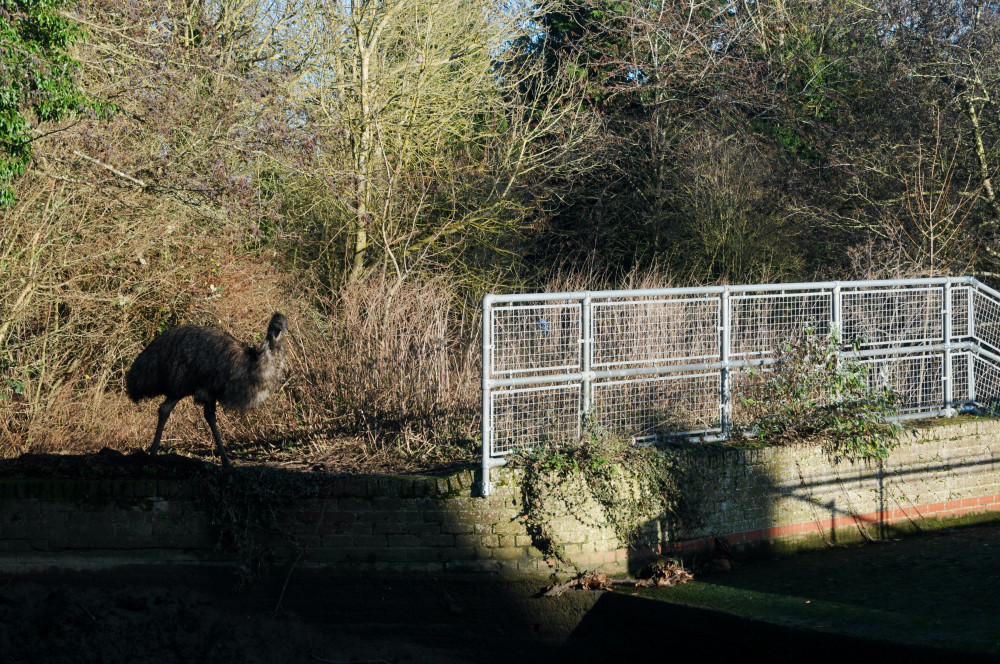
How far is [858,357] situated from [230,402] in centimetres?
619

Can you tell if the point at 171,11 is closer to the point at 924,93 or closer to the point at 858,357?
the point at 858,357

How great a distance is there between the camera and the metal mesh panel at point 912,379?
32.5 ft

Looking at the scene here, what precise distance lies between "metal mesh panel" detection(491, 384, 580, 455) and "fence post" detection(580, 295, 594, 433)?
5 centimetres

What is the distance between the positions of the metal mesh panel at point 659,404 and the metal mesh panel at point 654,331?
0.67ft

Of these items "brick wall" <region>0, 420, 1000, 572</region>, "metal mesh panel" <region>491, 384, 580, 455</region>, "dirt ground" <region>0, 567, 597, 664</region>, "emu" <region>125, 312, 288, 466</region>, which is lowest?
"dirt ground" <region>0, 567, 597, 664</region>

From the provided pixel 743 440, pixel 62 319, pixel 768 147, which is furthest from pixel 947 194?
pixel 62 319

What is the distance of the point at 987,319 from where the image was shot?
10.7 meters

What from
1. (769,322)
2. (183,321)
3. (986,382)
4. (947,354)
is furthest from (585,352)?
(183,321)

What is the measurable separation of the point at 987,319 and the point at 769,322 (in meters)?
3.10

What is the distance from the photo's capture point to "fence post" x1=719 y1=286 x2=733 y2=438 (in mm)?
9008

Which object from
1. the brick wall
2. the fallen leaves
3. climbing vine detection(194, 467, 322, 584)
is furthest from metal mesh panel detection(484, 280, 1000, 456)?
climbing vine detection(194, 467, 322, 584)

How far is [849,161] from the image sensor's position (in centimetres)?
1647

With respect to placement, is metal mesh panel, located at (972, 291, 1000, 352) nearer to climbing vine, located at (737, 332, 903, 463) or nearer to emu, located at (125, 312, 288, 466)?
climbing vine, located at (737, 332, 903, 463)

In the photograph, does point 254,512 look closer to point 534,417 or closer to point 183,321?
point 534,417
